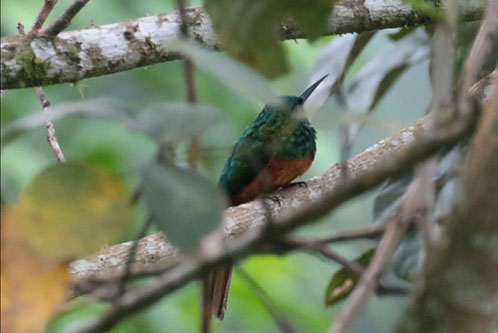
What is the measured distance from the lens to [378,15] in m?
1.71

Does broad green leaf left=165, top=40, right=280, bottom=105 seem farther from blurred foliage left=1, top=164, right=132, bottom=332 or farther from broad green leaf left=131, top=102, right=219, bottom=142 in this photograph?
blurred foliage left=1, top=164, right=132, bottom=332

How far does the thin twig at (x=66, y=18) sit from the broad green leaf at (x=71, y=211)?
2.03 feet

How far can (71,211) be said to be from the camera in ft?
2.19

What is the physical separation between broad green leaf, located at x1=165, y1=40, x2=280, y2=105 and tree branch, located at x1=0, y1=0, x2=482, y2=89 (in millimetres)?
739

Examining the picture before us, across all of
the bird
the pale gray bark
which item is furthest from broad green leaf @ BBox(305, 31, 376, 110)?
the bird

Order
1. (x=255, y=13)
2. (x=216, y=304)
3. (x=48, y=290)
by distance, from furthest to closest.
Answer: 1. (x=216, y=304)
2. (x=255, y=13)
3. (x=48, y=290)

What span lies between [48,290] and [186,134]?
17 cm

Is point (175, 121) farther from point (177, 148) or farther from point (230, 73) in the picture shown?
point (177, 148)

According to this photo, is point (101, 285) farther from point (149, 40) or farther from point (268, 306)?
point (149, 40)

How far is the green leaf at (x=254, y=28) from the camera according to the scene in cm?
77

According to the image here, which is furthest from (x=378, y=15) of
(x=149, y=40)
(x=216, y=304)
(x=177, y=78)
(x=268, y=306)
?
(x=177, y=78)

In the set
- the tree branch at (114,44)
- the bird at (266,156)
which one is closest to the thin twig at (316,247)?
the tree branch at (114,44)

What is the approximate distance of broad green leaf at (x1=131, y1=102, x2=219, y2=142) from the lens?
59 centimetres

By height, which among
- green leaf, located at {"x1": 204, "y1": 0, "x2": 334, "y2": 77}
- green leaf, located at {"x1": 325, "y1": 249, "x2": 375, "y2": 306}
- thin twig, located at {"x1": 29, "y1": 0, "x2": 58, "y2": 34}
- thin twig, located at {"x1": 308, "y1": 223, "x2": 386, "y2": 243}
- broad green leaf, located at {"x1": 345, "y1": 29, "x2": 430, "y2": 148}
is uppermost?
green leaf, located at {"x1": 204, "y1": 0, "x2": 334, "y2": 77}
